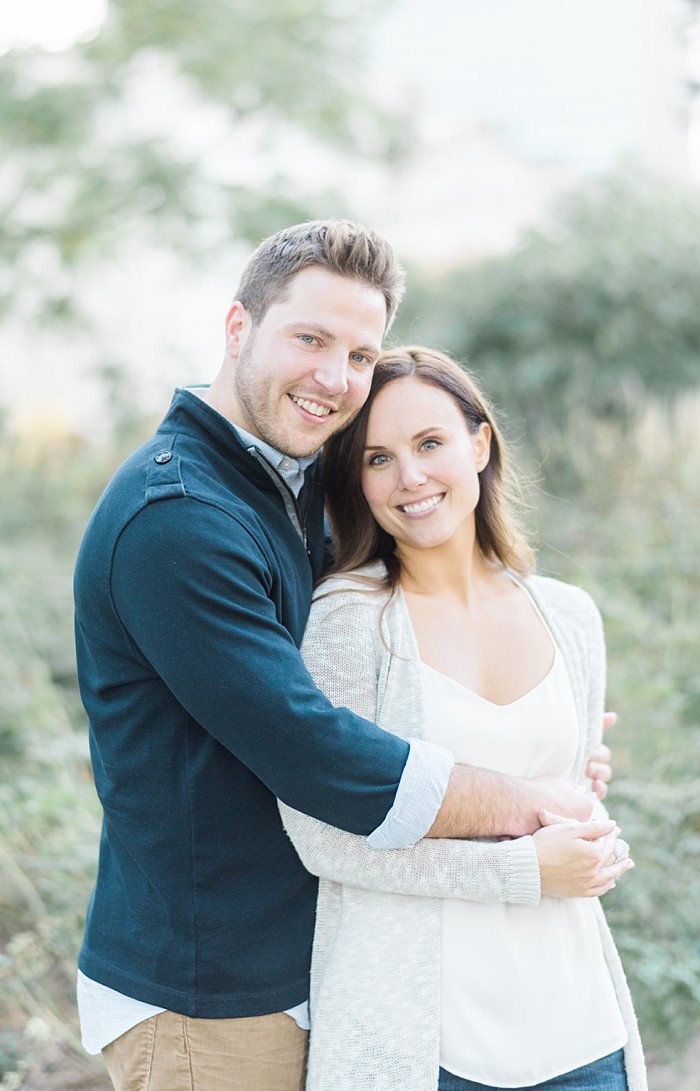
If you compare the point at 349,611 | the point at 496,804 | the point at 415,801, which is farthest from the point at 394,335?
the point at 415,801

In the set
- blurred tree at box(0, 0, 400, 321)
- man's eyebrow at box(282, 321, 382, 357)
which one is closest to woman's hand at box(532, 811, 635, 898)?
man's eyebrow at box(282, 321, 382, 357)

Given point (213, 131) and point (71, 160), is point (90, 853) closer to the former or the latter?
point (71, 160)

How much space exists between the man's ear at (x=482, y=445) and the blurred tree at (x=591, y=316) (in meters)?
5.91

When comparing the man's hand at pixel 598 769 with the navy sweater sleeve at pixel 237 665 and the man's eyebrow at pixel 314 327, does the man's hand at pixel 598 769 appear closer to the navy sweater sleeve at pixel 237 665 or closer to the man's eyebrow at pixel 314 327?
the navy sweater sleeve at pixel 237 665

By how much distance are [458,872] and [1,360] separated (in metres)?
13.9

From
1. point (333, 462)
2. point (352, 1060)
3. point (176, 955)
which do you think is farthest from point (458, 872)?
point (333, 462)

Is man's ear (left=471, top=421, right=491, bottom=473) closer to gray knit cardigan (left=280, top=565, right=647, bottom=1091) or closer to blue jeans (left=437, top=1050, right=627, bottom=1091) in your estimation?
gray knit cardigan (left=280, top=565, right=647, bottom=1091)

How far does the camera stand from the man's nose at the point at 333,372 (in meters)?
2.11

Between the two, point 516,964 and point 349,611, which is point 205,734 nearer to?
point 349,611

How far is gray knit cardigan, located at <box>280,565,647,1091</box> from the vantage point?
1.92 meters

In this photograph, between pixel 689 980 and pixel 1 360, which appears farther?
pixel 1 360

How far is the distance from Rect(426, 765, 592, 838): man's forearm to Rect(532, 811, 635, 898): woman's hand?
0.12ft

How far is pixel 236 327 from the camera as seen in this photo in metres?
2.24

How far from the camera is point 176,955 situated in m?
1.90
